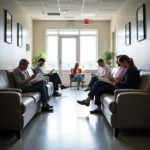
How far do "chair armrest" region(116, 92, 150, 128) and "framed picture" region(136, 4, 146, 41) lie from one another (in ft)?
7.06

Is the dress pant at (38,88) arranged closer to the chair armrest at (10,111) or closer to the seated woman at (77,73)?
the chair armrest at (10,111)

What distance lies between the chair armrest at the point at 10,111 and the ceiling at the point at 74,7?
14.4 feet

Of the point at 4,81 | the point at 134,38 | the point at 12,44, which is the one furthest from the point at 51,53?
the point at 4,81

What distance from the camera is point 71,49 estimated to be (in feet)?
34.6

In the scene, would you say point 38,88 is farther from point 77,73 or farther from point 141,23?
point 77,73

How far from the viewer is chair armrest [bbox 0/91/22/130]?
10.1 feet

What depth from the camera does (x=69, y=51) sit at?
10.5 metres

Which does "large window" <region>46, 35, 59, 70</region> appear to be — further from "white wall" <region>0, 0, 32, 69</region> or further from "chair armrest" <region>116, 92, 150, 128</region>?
"chair armrest" <region>116, 92, 150, 128</region>

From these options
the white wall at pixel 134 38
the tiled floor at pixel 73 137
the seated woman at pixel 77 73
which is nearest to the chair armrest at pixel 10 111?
the tiled floor at pixel 73 137

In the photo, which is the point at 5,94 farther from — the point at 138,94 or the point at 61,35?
the point at 61,35

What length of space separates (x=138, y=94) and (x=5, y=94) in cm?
179

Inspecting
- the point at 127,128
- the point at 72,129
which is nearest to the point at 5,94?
the point at 72,129

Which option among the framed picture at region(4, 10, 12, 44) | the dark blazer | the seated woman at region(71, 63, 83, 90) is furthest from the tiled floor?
the seated woman at region(71, 63, 83, 90)

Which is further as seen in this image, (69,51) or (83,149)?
(69,51)
